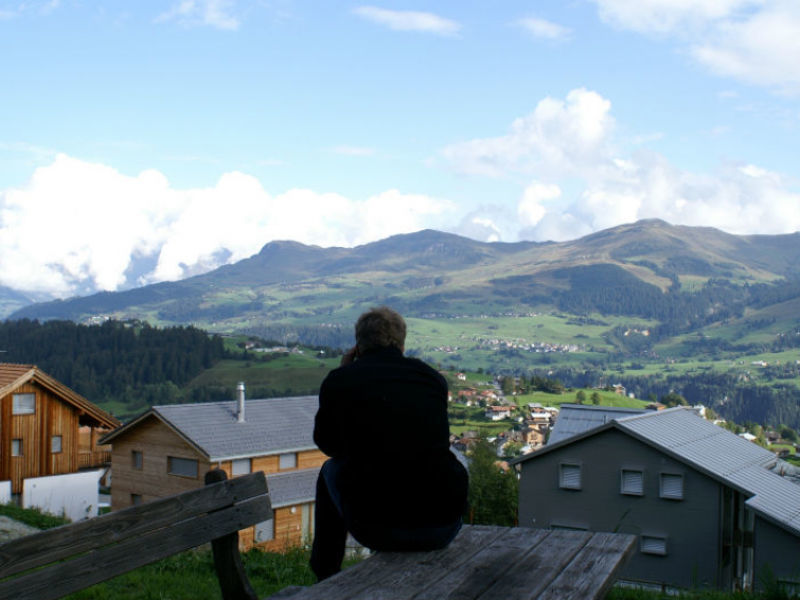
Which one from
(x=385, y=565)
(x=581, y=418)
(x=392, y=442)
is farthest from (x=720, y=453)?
(x=385, y=565)

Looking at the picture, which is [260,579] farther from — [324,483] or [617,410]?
[617,410]

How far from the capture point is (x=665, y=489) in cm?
3269

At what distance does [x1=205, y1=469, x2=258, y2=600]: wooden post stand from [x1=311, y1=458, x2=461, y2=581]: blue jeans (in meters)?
0.50

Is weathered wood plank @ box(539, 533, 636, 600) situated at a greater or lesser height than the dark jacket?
lesser

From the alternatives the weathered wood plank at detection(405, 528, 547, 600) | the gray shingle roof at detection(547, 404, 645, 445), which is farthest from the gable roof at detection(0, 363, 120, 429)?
the weathered wood plank at detection(405, 528, 547, 600)

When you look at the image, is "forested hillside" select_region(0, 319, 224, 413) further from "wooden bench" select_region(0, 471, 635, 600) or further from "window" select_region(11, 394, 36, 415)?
"wooden bench" select_region(0, 471, 635, 600)

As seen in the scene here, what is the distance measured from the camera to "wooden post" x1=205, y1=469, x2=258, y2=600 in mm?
3846

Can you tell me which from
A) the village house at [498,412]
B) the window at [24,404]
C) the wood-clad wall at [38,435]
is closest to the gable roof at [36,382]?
the wood-clad wall at [38,435]

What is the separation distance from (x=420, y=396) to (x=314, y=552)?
113cm

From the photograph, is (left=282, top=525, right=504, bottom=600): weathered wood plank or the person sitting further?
the person sitting

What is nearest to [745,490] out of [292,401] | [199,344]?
[292,401]

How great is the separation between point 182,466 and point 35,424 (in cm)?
693

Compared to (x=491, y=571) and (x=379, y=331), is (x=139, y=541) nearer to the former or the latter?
(x=491, y=571)

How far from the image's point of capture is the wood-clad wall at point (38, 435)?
34344mm
